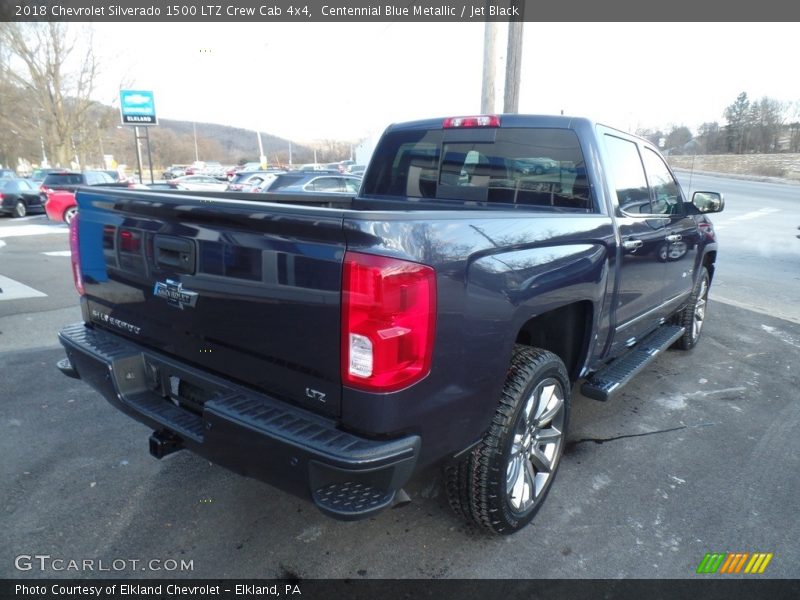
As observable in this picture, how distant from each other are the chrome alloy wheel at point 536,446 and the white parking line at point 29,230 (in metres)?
15.1

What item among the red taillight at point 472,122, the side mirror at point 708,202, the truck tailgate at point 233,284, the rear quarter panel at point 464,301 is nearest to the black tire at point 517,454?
the rear quarter panel at point 464,301

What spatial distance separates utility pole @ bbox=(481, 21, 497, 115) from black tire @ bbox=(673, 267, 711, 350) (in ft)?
17.6

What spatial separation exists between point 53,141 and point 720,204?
168 feet

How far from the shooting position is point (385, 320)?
1734 mm

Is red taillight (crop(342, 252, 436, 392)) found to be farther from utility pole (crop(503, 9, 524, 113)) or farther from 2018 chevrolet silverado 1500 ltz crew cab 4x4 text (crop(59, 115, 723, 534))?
utility pole (crop(503, 9, 524, 113))

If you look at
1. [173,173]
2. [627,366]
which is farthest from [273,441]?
[173,173]

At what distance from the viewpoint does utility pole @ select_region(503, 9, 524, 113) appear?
8.12 meters

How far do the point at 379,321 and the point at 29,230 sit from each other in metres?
16.5

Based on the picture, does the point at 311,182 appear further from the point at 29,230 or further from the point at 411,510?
the point at 411,510

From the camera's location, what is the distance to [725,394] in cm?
430

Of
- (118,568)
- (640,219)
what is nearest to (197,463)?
(118,568)

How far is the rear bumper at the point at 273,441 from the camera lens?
177 centimetres

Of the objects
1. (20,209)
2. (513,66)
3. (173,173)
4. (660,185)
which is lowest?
(20,209)

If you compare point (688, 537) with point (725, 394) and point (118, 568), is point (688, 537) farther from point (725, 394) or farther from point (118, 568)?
point (118, 568)
